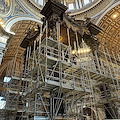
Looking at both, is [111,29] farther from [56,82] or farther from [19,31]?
[56,82]

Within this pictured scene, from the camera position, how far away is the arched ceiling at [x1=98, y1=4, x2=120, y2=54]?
12259 mm

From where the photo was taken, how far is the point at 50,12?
597 cm

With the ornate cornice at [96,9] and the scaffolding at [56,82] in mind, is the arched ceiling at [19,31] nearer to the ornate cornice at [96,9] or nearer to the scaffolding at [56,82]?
the ornate cornice at [96,9]

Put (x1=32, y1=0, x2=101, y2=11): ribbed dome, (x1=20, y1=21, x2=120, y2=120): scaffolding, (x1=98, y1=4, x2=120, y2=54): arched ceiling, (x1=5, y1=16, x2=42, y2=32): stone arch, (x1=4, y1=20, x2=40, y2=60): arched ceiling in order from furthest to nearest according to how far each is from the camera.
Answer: (x1=32, y1=0, x2=101, y2=11): ribbed dome
(x1=98, y1=4, x2=120, y2=54): arched ceiling
(x1=4, y1=20, x2=40, y2=60): arched ceiling
(x1=5, y1=16, x2=42, y2=32): stone arch
(x1=20, y1=21, x2=120, y2=120): scaffolding

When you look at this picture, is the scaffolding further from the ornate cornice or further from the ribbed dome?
the ribbed dome

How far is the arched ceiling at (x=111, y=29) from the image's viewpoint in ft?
40.2

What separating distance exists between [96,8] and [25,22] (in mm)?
7312

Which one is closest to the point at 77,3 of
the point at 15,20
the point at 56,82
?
the point at 15,20

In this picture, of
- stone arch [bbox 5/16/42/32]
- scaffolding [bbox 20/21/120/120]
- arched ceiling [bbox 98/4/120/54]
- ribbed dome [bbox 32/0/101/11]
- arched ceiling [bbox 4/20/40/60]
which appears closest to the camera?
scaffolding [bbox 20/21/120/120]

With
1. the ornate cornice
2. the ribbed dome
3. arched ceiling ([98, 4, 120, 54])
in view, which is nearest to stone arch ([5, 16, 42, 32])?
the ribbed dome

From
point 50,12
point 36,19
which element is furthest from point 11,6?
point 50,12

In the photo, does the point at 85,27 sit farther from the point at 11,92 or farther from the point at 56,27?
the point at 11,92

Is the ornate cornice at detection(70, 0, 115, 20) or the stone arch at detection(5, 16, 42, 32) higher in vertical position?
the ornate cornice at detection(70, 0, 115, 20)

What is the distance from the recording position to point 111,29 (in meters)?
13.4
